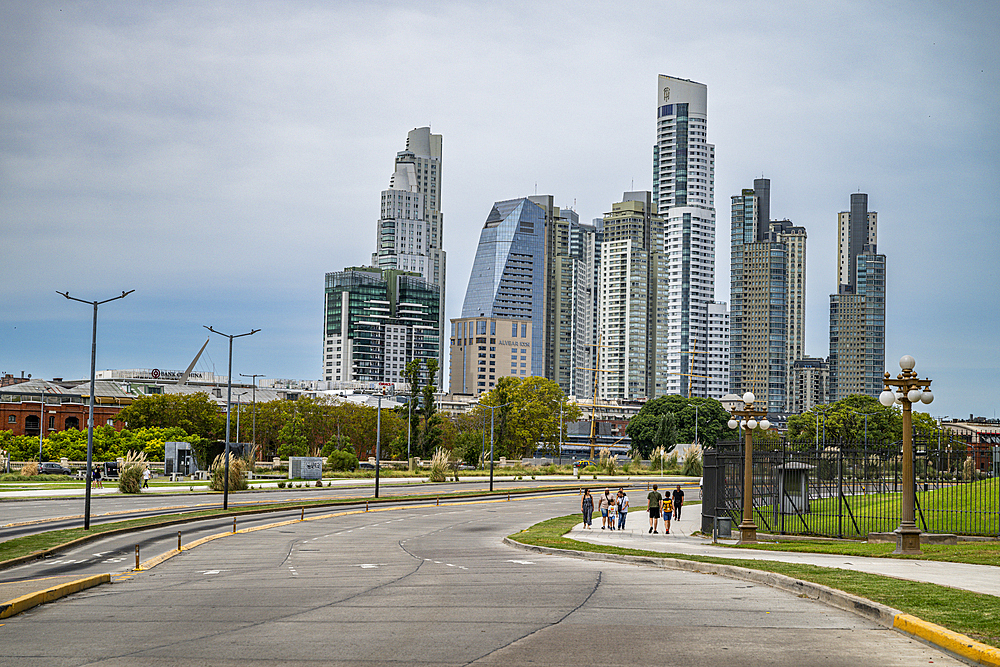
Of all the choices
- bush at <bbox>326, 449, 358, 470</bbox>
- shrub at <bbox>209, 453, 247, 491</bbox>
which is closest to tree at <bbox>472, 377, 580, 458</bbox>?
bush at <bbox>326, 449, 358, 470</bbox>

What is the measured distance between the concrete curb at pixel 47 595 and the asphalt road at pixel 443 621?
0.75 ft

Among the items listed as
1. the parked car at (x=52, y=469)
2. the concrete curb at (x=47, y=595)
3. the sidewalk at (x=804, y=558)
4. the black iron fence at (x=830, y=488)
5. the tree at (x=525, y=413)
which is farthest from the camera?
the tree at (x=525, y=413)

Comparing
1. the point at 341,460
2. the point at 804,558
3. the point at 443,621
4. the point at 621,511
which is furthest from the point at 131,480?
the point at 443,621

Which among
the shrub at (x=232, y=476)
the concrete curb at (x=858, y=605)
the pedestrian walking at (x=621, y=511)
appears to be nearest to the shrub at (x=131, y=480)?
the shrub at (x=232, y=476)

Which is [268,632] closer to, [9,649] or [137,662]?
[137,662]

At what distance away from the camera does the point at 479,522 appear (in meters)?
42.6

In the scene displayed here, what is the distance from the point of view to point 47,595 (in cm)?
1628

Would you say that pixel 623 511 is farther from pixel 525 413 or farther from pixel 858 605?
pixel 525 413

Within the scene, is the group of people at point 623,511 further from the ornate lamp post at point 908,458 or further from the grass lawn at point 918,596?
the grass lawn at point 918,596

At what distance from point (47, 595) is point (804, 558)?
16094 mm

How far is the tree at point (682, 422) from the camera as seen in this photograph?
13325cm

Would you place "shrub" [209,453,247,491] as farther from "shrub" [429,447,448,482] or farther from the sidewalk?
the sidewalk

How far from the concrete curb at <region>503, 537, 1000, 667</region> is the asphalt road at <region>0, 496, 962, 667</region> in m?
0.24

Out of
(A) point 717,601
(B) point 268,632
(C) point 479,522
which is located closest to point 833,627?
(A) point 717,601
